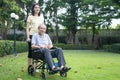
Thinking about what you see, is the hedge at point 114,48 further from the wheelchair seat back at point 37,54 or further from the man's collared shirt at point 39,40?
the wheelchair seat back at point 37,54

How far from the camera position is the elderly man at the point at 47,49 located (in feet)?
18.8

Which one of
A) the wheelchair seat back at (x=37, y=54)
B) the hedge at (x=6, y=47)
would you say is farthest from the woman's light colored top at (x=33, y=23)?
the hedge at (x=6, y=47)

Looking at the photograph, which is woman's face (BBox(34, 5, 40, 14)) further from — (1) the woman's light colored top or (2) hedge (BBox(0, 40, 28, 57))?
(2) hedge (BBox(0, 40, 28, 57))

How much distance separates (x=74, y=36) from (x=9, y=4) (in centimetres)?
1678

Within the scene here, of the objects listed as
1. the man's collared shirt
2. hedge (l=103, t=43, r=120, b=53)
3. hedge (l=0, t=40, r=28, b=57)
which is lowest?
hedge (l=103, t=43, r=120, b=53)

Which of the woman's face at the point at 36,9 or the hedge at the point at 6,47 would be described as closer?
the woman's face at the point at 36,9

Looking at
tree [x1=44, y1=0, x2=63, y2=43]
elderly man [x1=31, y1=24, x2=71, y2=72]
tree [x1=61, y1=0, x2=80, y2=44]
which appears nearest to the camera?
elderly man [x1=31, y1=24, x2=71, y2=72]

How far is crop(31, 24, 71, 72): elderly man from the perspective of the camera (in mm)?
5722

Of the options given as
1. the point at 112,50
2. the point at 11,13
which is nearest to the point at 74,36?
the point at 112,50

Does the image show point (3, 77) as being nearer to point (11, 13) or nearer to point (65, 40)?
point (11, 13)

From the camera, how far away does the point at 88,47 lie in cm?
2838

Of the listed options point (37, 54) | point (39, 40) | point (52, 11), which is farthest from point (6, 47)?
point (52, 11)

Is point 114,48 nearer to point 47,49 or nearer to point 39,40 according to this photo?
point 39,40

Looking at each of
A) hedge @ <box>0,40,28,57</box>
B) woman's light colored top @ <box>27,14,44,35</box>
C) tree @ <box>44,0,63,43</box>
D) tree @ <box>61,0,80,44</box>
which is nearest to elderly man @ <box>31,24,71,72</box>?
woman's light colored top @ <box>27,14,44,35</box>
